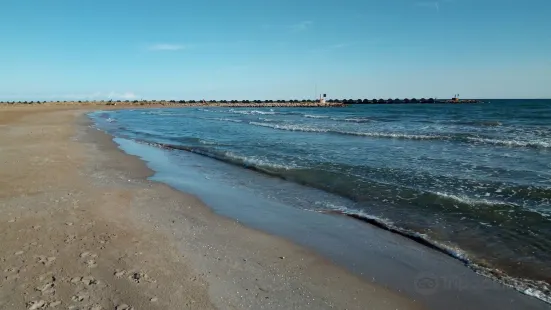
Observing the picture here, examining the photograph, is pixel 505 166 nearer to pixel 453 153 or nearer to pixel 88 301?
pixel 453 153

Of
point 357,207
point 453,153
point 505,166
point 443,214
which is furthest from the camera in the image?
point 453,153

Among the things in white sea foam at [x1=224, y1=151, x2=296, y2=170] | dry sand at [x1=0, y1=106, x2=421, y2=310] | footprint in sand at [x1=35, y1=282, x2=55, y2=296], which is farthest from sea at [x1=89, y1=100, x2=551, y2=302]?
footprint in sand at [x1=35, y1=282, x2=55, y2=296]

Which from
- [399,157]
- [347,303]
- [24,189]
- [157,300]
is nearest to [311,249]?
[347,303]

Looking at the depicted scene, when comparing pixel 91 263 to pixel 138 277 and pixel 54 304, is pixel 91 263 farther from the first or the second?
pixel 54 304

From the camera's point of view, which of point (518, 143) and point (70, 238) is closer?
point (70, 238)

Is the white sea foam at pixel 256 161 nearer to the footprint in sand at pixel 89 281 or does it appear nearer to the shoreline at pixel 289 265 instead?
the shoreline at pixel 289 265

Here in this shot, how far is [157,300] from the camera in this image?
14.2 ft

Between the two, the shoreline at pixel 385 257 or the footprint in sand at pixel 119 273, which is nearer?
the shoreline at pixel 385 257

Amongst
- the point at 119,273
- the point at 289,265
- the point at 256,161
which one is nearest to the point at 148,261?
the point at 119,273

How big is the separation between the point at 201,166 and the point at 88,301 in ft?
33.7

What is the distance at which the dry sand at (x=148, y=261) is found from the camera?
4.40 m

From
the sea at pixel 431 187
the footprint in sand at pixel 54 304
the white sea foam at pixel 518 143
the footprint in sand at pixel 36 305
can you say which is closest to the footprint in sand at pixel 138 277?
the footprint in sand at pixel 54 304

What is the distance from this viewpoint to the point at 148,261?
17.7 feet

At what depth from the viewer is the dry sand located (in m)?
4.40
